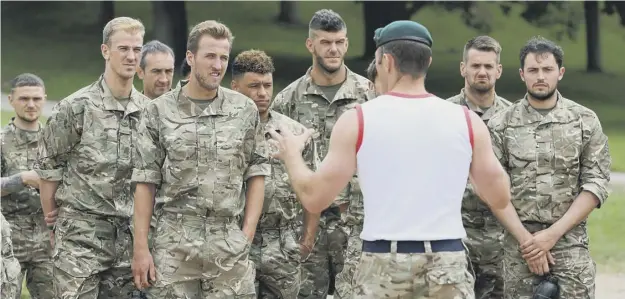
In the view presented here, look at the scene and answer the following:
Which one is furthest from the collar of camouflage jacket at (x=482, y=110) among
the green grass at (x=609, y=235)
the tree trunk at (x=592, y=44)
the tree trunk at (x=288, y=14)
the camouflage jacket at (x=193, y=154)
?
the tree trunk at (x=288, y=14)

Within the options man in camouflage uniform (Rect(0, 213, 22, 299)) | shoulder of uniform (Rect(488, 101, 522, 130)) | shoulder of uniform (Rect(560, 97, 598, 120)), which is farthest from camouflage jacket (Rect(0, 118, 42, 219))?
shoulder of uniform (Rect(560, 97, 598, 120))

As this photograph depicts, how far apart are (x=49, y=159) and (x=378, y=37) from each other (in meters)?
2.88

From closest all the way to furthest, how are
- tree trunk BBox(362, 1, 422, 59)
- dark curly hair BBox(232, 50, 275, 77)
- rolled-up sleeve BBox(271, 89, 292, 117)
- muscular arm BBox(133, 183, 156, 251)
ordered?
muscular arm BBox(133, 183, 156, 251) < dark curly hair BBox(232, 50, 275, 77) < rolled-up sleeve BBox(271, 89, 292, 117) < tree trunk BBox(362, 1, 422, 59)

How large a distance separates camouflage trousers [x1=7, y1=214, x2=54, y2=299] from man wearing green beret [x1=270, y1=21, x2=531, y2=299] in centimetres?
448

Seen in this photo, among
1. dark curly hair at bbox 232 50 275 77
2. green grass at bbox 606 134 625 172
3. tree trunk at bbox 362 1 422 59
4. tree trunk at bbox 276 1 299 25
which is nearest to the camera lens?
dark curly hair at bbox 232 50 275 77

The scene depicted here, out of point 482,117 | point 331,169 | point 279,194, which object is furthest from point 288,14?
point 331,169

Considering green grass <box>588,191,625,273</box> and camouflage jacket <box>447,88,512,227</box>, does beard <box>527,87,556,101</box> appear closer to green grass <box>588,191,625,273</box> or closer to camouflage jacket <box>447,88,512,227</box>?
camouflage jacket <box>447,88,512,227</box>

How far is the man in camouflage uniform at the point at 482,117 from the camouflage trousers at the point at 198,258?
2310 millimetres

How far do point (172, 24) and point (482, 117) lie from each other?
2547 centimetres

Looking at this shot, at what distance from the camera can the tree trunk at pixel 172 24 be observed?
1320 inches

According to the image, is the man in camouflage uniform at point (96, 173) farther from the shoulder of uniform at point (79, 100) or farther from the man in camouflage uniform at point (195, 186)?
the man in camouflage uniform at point (195, 186)

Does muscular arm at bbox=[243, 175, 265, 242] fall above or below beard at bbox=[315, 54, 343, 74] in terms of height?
below

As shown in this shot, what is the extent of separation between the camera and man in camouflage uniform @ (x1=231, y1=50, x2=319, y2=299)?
845 cm

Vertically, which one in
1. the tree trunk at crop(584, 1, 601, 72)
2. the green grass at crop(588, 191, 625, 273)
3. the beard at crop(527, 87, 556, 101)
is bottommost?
the green grass at crop(588, 191, 625, 273)
